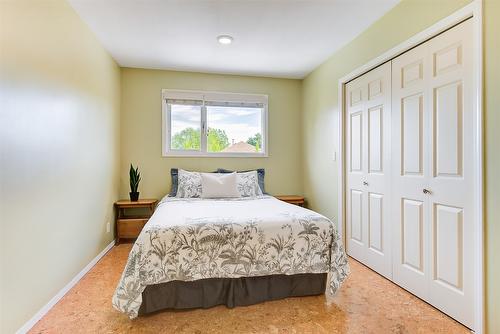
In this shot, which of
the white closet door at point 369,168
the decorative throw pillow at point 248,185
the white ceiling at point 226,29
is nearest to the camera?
the white ceiling at point 226,29

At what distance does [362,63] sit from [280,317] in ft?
7.90

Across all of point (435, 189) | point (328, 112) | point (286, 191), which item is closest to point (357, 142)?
point (328, 112)

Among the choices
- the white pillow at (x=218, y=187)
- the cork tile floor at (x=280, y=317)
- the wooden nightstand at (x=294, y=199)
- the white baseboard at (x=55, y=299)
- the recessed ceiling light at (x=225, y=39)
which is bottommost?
the cork tile floor at (x=280, y=317)

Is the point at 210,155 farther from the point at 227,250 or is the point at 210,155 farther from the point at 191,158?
the point at 227,250

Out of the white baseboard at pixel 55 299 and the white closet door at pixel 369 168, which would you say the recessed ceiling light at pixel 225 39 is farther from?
the white baseboard at pixel 55 299

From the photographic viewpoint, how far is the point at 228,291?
1936mm

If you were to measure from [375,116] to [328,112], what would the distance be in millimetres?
860

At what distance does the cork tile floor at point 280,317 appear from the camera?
5.50 ft

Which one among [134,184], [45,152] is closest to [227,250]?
[45,152]

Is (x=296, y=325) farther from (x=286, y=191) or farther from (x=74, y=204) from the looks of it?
(x=286, y=191)

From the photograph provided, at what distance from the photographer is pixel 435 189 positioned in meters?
1.92

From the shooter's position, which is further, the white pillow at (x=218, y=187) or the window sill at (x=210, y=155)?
the window sill at (x=210, y=155)

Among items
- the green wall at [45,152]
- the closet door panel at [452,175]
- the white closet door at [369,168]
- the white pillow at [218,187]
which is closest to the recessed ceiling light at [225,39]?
the green wall at [45,152]

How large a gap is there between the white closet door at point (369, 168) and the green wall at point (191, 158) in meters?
1.28
